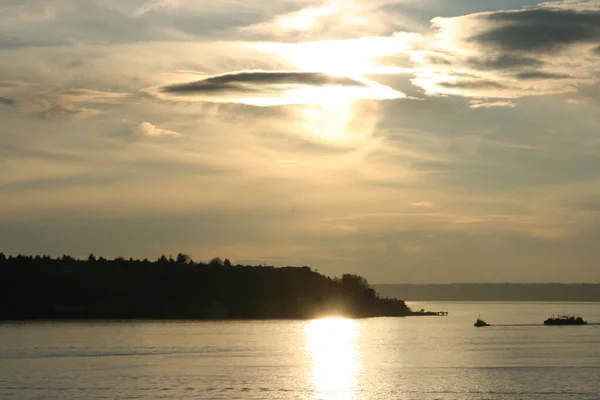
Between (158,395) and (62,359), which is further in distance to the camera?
(62,359)

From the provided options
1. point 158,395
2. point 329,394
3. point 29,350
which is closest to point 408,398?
point 329,394

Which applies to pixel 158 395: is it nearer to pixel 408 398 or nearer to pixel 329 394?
pixel 329 394

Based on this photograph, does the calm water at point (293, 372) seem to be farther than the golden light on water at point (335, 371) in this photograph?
No

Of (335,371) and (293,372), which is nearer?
(293,372)

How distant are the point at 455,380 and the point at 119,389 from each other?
1753 inches

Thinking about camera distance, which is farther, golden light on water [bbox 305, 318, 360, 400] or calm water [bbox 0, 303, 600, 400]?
golden light on water [bbox 305, 318, 360, 400]

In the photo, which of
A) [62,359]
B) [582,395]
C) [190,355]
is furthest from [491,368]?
[62,359]

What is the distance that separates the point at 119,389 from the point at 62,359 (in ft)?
158

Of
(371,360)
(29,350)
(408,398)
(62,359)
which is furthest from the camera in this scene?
(29,350)

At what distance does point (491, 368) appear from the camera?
479 ft

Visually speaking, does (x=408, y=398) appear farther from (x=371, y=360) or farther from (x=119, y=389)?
(x=371, y=360)

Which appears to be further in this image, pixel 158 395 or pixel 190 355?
pixel 190 355

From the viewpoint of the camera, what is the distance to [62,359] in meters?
156

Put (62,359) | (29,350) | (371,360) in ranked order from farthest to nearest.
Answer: (29,350)
(371,360)
(62,359)
